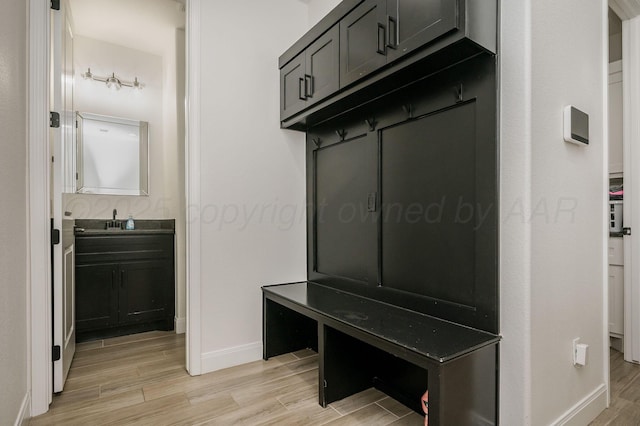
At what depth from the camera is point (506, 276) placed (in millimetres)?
1431

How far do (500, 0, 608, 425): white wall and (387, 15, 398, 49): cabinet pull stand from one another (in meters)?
0.46

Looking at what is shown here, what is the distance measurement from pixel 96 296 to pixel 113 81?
2.28 m

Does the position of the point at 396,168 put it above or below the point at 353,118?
below

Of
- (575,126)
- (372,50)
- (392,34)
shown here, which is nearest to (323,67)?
(372,50)

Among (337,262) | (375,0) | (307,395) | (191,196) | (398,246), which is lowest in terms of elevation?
(307,395)

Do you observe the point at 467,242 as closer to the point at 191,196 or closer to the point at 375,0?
the point at 375,0

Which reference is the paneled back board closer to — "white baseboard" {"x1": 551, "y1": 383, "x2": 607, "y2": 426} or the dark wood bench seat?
the dark wood bench seat

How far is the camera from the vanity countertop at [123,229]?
9.98ft

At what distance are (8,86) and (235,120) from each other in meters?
1.27

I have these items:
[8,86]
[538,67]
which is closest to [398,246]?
[538,67]

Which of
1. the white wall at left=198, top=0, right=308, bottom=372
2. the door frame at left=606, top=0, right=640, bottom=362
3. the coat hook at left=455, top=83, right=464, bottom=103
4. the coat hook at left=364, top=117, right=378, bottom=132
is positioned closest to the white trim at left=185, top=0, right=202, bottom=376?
the white wall at left=198, top=0, right=308, bottom=372

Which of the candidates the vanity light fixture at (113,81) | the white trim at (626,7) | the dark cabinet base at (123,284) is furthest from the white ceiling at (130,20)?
the white trim at (626,7)

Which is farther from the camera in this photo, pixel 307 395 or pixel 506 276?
pixel 307 395

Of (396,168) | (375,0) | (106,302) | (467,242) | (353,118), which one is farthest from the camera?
(106,302)
